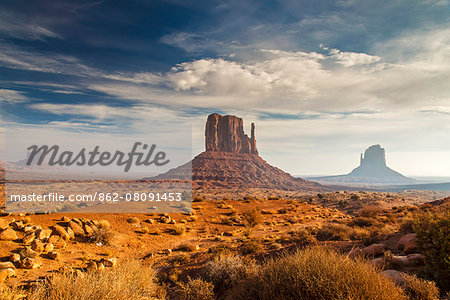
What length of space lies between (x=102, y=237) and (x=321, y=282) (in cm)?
1283

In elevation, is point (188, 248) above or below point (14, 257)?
below

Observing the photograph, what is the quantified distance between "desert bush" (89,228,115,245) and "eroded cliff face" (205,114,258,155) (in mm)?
124990

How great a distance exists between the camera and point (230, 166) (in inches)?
4872

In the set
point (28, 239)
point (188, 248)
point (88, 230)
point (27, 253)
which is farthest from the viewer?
point (188, 248)

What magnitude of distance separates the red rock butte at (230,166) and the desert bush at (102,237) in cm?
7880

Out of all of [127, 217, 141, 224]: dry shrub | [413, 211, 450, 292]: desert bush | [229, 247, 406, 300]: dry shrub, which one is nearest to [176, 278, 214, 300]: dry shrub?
[229, 247, 406, 300]: dry shrub

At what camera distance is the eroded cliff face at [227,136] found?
14050cm

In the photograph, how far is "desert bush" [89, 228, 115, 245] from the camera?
1324cm

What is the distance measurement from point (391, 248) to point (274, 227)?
465 inches

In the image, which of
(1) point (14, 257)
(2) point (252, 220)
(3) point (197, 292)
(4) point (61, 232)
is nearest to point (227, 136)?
(2) point (252, 220)

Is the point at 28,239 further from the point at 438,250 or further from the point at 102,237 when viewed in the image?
the point at 438,250

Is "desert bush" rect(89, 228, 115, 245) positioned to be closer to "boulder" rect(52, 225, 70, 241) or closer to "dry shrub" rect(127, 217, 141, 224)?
"boulder" rect(52, 225, 70, 241)

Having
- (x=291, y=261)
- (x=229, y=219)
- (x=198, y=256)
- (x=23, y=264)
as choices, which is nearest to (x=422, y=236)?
(x=291, y=261)

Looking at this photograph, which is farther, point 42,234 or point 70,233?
point 70,233
